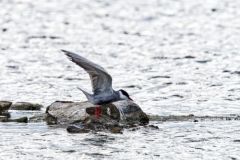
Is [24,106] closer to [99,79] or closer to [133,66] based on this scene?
[99,79]

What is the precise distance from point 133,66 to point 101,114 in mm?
6096

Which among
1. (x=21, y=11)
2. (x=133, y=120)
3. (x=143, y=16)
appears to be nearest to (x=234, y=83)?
(x=133, y=120)

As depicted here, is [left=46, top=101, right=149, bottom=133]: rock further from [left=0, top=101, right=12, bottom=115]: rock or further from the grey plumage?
[left=0, top=101, right=12, bottom=115]: rock

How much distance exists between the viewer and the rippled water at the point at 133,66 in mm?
12195

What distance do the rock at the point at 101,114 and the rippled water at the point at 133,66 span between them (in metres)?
0.41

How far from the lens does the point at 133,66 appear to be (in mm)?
19734

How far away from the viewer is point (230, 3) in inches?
1202

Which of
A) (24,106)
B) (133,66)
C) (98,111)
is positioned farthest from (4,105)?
(133,66)

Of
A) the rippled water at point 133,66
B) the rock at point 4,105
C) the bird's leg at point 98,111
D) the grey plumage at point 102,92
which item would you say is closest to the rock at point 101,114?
the bird's leg at point 98,111

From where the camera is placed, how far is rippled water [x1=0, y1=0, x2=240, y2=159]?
40.0 feet

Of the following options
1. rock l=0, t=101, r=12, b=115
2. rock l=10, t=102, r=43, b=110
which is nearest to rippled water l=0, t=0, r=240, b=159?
rock l=10, t=102, r=43, b=110

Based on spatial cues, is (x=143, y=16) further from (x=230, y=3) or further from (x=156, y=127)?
(x=156, y=127)

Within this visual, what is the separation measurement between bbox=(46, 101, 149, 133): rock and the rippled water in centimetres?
41

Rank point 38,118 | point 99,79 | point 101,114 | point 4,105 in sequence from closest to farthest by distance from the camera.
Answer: point 99,79
point 101,114
point 38,118
point 4,105
